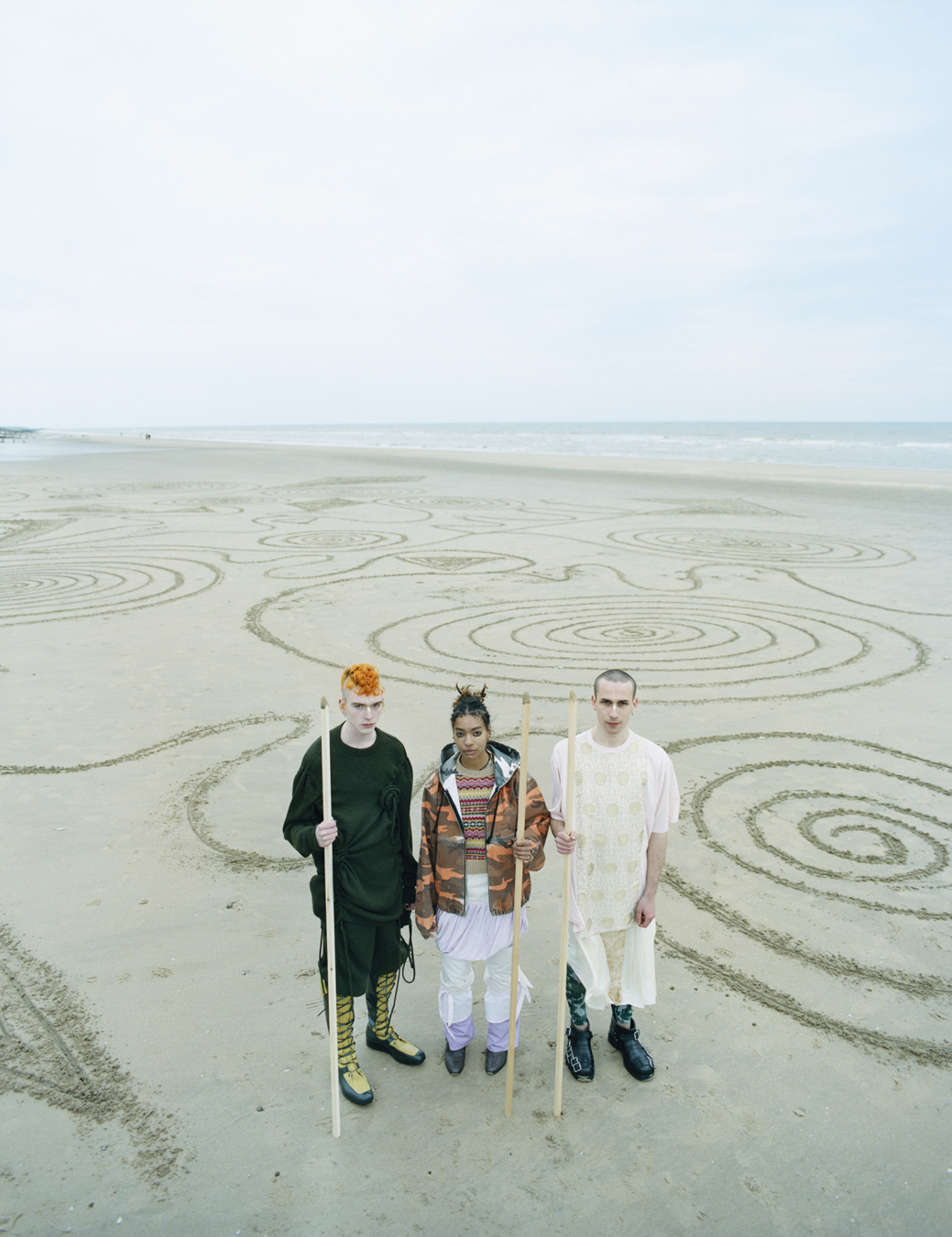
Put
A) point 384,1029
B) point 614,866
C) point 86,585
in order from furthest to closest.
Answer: point 86,585 → point 384,1029 → point 614,866

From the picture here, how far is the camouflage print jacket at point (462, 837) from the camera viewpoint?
9.66 feet

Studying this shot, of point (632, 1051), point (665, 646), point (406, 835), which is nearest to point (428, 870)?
point (406, 835)

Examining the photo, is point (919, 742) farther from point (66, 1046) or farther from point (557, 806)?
point (66, 1046)

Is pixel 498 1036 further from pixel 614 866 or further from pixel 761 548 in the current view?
pixel 761 548

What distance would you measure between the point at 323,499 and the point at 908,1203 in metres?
18.8

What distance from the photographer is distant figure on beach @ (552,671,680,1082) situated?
9.84 ft

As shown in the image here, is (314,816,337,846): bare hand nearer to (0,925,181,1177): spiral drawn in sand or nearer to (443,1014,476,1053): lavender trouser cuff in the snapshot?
(443,1014,476,1053): lavender trouser cuff

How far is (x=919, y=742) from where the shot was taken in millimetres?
5762

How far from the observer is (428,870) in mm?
3031

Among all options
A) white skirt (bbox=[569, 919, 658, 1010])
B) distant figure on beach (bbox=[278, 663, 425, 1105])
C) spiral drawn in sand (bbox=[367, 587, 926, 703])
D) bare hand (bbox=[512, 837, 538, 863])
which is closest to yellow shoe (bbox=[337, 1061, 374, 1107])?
distant figure on beach (bbox=[278, 663, 425, 1105])

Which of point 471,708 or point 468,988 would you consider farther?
point 468,988

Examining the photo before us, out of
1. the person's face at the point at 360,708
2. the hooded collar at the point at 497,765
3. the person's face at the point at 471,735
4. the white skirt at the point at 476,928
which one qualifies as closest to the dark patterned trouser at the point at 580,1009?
the white skirt at the point at 476,928

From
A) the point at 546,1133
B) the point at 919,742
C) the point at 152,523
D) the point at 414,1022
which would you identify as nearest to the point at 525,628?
the point at 919,742

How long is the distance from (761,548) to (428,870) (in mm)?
11395
